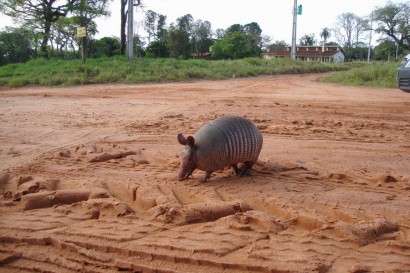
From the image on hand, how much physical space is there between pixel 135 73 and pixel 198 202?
51.1 feet

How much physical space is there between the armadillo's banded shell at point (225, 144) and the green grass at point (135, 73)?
44.0ft

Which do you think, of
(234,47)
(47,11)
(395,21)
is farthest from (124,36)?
(395,21)

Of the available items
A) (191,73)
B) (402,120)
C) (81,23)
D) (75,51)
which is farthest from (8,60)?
(402,120)

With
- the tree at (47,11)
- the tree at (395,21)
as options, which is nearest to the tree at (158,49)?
the tree at (47,11)

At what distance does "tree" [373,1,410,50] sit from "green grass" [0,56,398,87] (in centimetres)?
3146

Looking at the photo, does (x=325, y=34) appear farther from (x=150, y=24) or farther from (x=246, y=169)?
(x=246, y=169)

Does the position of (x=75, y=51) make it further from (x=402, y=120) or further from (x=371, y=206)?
(x=371, y=206)

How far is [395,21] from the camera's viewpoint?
48.2 metres

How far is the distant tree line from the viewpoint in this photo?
2705cm

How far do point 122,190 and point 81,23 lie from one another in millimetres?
26018

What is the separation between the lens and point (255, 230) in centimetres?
329

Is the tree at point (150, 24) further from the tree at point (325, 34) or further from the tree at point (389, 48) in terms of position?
the tree at point (325, 34)

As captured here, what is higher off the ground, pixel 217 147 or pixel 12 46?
pixel 12 46

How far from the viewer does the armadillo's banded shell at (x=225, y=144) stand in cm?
448
